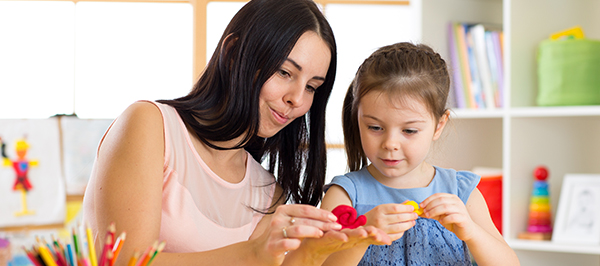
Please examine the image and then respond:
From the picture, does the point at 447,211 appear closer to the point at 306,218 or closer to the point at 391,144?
the point at 391,144

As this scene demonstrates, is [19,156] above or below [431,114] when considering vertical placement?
below

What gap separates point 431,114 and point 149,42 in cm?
242

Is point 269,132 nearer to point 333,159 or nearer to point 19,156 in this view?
point 333,159

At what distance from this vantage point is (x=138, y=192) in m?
0.99

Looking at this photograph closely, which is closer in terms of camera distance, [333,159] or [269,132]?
[269,132]

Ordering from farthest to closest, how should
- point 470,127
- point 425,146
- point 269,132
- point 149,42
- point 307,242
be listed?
point 149,42
point 470,127
point 269,132
point 425,146
point 307,242

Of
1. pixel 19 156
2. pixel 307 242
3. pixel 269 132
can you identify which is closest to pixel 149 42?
pixel 19 156

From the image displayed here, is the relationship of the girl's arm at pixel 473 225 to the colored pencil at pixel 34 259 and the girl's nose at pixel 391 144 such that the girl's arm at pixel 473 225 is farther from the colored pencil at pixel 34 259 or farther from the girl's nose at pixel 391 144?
the colored pencil at pixel 34 259

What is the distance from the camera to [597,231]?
1.84 m

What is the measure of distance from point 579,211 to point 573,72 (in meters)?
0.50

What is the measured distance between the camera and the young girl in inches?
41.1

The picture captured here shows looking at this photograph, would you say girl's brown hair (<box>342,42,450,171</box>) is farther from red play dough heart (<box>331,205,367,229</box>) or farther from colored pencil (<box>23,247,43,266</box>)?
colored pencil (<box>23,247,43,266</box>)

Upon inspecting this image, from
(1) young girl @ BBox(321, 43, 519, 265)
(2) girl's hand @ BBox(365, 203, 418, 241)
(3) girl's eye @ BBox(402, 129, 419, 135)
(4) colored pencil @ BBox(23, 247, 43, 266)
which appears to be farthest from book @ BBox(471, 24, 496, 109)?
(4) colored pencil @ BBox(23, 247, 43, 266)

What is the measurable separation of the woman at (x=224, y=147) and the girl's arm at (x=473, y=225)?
25 cm
